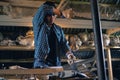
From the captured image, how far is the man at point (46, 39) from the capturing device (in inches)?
133

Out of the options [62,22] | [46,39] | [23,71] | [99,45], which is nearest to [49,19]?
[46,39]

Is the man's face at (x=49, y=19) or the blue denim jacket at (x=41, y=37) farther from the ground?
the man's face at (x=49, y=19)

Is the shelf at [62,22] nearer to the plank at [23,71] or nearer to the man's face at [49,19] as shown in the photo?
the man's face at [49,19]

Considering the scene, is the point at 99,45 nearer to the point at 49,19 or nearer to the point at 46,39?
the point at 46,39

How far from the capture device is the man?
3.38 meters

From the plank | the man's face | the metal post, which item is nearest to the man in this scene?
the man's face

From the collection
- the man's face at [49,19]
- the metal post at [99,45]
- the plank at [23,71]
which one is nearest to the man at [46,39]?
the man's face at [49,19]

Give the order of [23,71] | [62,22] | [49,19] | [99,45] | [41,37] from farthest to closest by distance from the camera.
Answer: [62,22] → [49,19] → [41,37] → [23,71] → [99,45]

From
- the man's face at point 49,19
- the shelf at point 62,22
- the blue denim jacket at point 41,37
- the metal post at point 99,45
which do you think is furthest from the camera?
the shelf at point 62,22

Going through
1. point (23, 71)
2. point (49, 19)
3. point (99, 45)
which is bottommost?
point (23, 71)

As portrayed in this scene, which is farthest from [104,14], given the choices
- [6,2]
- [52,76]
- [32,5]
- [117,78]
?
[117,78]

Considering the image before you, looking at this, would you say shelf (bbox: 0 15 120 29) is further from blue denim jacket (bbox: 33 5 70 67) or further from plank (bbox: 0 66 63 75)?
plank (bbox: 0 66 63 75)

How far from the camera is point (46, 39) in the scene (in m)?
3.47

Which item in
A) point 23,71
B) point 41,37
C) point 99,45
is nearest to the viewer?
point 99,45
